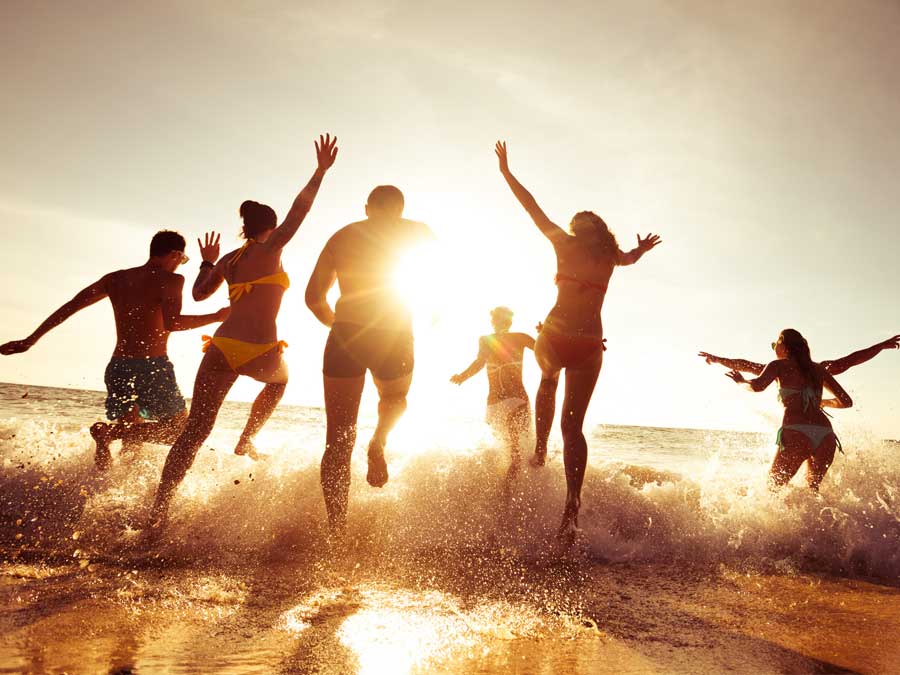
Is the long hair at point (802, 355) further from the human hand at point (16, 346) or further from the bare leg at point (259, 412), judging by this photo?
the human hand at point (16, 346)

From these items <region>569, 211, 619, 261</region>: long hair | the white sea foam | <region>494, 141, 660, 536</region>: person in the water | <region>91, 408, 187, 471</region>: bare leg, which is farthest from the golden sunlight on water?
<region>569, 211, 619, 261</region>: long hair

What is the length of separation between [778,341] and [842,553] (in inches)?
83.3

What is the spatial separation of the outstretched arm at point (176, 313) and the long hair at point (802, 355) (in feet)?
18.3

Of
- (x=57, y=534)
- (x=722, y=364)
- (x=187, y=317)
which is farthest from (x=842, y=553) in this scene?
(x=57, y=534)

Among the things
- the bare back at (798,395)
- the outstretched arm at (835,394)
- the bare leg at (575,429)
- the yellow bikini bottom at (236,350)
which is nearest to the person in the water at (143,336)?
the yellow bikini bottom at (236,350)

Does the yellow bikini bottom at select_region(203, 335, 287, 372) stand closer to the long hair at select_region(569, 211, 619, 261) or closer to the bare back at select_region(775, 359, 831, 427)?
the long hair at select_region(569, 211, 619, 261)

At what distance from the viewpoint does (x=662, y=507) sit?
5801 millimetres

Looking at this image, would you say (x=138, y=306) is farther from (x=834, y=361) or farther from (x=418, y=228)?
(x=834, y=361)

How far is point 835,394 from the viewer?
19.6 ft

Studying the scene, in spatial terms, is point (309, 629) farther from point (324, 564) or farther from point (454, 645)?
point (324, 564)

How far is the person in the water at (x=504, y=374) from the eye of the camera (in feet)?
22.5

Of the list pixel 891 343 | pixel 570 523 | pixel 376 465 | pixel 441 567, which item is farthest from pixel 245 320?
pixel 891 343

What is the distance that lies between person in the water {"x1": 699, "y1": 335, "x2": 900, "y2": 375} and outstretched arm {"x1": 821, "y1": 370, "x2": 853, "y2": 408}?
336mm

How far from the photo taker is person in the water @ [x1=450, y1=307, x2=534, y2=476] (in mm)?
6852
